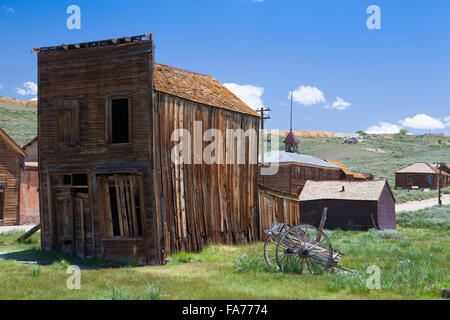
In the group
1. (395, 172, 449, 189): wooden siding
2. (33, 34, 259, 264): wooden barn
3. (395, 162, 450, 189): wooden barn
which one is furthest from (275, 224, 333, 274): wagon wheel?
(395, 172, 449, 189): wooden siding

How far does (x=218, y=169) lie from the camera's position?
61.4 ft

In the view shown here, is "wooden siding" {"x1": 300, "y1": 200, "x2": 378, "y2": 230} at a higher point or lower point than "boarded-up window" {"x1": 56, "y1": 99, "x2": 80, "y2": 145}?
lower

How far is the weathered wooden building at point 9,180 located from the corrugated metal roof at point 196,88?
14409mm

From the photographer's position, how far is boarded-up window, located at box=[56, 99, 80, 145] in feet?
53.9

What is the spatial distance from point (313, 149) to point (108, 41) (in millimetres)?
103584

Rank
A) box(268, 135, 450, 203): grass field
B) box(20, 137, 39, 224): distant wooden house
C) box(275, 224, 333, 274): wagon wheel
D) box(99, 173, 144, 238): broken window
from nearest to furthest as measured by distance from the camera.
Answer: box(275, 224, 333, 274): wagon wheel
box(99, 173, 144, 238): broken window
box(20, 137, 39, 224): distant wooden house
box(268, 135, 450, 203): grass field

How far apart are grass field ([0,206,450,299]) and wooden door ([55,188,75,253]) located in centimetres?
73

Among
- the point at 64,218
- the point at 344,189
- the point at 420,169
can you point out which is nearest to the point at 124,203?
the point at 64,218

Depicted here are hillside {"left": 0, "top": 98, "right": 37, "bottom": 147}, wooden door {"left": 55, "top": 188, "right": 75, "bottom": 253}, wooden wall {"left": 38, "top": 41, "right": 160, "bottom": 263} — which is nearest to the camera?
wooden wall {"left": 38, "top": 41, "right": 160, "bottom": 263}

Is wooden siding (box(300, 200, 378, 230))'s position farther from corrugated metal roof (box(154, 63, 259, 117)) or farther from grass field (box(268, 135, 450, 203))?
grass field (box(268, 135, 450, 203))

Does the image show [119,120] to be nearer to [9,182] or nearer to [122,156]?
[122,156]

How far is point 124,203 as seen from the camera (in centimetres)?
1568

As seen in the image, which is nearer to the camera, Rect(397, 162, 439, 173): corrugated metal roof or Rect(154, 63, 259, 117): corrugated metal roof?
Rect(154, 63, 259, 117): corrugated metal roof
